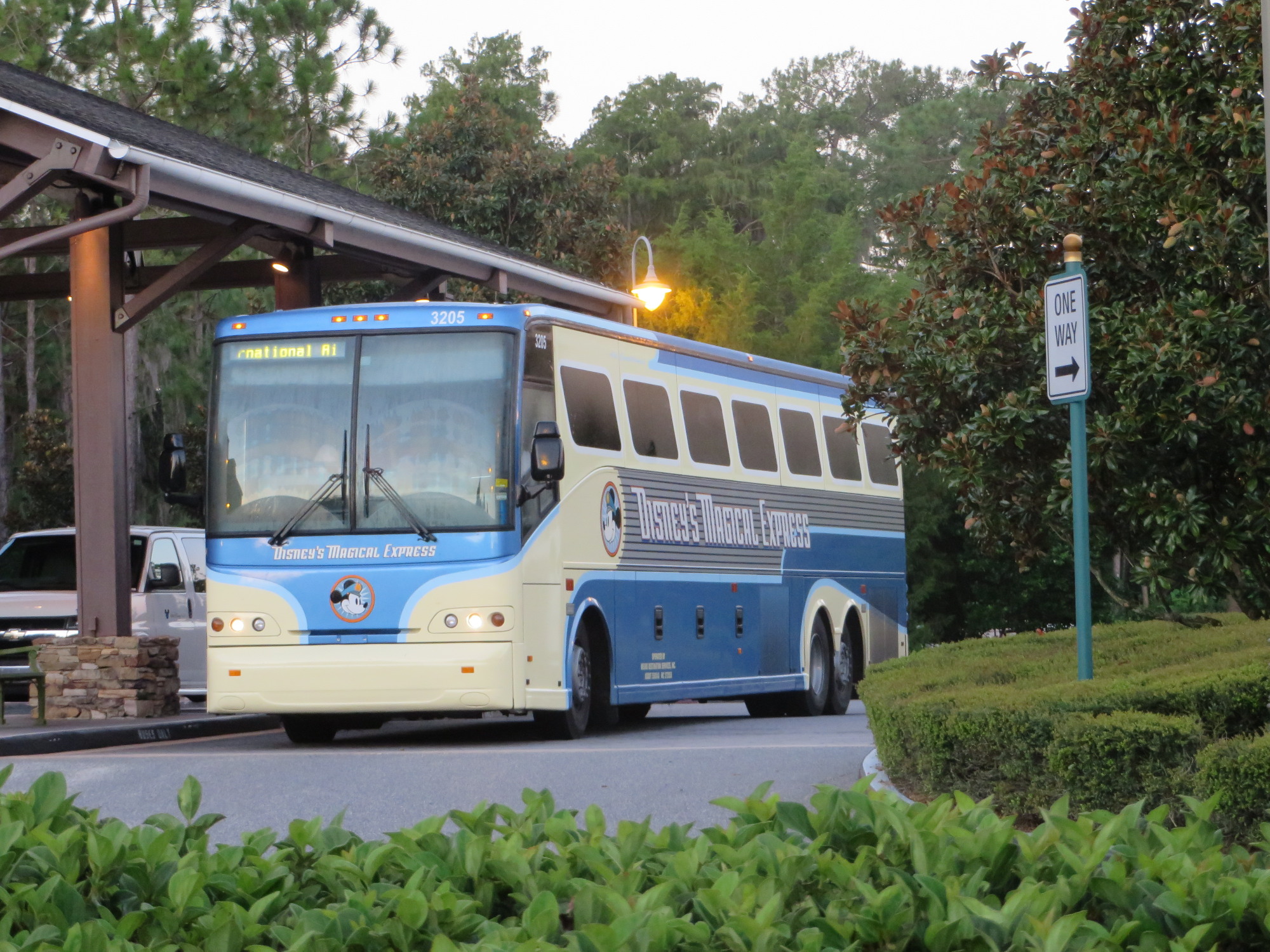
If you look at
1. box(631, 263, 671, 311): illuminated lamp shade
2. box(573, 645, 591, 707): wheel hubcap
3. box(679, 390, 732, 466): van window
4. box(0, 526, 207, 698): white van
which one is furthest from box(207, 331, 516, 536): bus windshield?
box(631, 263, 671, 311): illuminated lamp shade

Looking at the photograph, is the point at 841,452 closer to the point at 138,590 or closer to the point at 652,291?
the point at 652,291

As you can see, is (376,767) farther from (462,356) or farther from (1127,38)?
(1127,38)

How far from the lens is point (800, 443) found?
20.0m

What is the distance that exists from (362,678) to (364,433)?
6.12 ft

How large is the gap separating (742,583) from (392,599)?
16.8 ft

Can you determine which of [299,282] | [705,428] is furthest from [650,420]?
[299,282]

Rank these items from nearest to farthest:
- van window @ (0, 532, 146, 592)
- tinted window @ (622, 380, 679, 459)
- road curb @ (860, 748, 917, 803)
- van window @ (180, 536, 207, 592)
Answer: road curb @ (860, 748, 917, 803)
tinted window @ (622, 380, 679, 459)
van window @ (0, 532, 146, 592)
van window @ (180, 536, 207, 592)

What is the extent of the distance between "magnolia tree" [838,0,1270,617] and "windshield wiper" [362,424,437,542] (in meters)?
3.51

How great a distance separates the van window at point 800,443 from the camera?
19672 mm

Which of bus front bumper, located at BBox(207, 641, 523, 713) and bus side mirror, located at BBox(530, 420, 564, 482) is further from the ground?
bus side mirror, located at BBox(530, 420, 564, 482)

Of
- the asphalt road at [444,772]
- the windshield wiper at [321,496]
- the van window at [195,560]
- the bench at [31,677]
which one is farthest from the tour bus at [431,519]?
the van window at [195,560]

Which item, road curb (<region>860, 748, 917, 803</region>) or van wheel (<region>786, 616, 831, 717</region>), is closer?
road curb (<region>860, 748, 917, 803</region>)

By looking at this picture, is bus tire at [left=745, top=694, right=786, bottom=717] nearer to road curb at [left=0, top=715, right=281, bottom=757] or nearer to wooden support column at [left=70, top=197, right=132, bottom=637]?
road curb at [left=0, top=715, right=281, bottom=757]

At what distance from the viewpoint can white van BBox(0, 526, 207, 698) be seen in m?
20.2
